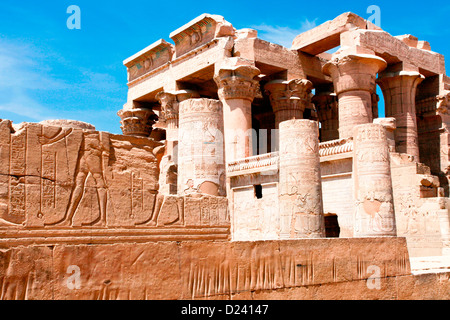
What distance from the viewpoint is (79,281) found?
441 centimetres

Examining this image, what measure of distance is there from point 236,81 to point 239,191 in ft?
12.4

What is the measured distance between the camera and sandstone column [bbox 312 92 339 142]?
2109 cm

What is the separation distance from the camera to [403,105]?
18656 mm

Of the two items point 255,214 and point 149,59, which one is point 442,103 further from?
point 149,59

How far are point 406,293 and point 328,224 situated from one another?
7712 millimetres

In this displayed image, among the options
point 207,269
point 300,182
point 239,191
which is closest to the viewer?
point 207,269

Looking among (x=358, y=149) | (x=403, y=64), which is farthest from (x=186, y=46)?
(x=358, y=149)

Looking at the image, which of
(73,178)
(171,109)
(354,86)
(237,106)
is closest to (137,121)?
(171,109)

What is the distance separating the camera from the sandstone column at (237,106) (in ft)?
54.7

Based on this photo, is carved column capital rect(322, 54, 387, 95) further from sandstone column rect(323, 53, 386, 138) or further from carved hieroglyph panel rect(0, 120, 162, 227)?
carved hieroglyph panel rect(0, 120, 162, 227)

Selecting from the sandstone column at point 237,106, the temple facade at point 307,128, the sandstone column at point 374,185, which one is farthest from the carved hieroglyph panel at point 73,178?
the sandstone column at point 237,106

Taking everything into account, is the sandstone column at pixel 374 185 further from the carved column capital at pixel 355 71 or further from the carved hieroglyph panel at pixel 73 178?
the carved hieroglyph panel at pixel 73 178

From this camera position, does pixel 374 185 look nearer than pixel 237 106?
Yes

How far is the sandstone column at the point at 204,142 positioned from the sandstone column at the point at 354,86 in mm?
8987
